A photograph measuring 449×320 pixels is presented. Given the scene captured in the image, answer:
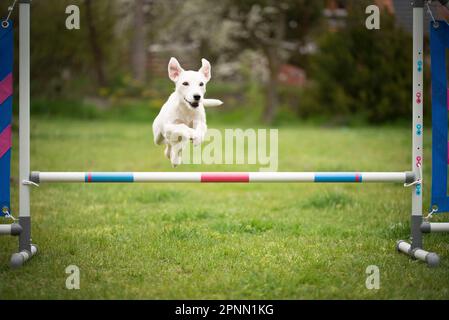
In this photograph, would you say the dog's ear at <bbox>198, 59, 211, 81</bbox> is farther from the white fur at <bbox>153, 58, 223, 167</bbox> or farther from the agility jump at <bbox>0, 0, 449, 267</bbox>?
the agility jump at <bbox>0, 0, 449, 267</bbox>

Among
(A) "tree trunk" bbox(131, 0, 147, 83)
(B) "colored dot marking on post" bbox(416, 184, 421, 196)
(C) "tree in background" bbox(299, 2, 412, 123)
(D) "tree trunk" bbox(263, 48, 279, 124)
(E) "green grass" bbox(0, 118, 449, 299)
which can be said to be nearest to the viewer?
(E) "green grass" bbox(0, 118, 449, 299)

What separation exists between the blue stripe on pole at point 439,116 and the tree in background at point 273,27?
1494 centimetres

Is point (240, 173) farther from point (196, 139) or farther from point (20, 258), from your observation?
point (20, 258)

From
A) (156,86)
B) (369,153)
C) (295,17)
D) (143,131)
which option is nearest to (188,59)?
(156,86)

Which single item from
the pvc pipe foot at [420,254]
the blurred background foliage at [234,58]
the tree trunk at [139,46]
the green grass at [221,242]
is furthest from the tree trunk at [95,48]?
the pvc pipe foot at [420,254]

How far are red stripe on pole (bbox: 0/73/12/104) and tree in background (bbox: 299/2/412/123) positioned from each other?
14.7 meters

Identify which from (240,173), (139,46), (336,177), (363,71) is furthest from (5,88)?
(139,46)

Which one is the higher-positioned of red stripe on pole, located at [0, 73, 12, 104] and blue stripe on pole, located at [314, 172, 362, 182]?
red stripe on pole, located at [0, 73, 12, 104]

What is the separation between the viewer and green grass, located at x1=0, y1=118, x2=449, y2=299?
3.81 m

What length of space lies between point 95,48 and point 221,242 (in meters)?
16.5

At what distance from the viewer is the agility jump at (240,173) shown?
4.24 m

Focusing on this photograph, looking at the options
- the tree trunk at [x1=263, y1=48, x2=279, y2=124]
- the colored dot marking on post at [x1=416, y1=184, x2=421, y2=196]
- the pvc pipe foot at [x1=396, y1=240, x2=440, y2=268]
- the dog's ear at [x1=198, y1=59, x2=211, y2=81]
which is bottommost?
the pvc pipe foot at [x1=396, y1=240, x2=440, y2=268]

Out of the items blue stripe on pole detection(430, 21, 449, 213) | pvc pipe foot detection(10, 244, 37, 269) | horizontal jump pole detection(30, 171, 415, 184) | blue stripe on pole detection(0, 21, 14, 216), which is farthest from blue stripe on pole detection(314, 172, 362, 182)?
blue stripe on pole detection(0, 21, 14, 216)

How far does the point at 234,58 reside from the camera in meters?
24.5
